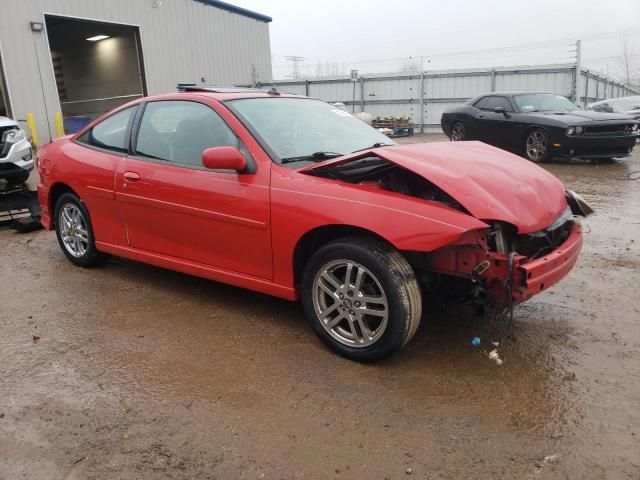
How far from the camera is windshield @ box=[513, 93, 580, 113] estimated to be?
11.0 m

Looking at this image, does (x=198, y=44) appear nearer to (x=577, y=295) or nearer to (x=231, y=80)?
(x=231, y=80)

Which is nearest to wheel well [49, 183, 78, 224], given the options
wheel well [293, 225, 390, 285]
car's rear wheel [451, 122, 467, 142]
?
wheel well [293, 225, 390, 285]

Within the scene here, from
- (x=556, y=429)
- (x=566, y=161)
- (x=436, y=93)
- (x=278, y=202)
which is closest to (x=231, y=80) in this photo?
(x=436, y=93)

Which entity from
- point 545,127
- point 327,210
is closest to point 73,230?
point 327,210

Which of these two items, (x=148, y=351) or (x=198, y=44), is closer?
(x=148, y=351)

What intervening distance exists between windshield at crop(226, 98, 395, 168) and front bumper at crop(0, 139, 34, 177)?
4.55 meters

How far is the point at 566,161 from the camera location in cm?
1119

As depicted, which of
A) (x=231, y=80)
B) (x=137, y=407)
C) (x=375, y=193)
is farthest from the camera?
(x=231, y=80)

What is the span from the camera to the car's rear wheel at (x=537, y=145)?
10.4m

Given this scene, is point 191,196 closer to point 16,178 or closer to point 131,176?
point 131,176

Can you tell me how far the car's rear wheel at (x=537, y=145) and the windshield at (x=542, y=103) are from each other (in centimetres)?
66

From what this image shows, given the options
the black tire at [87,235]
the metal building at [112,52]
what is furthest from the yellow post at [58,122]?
the black tire at [87,235]

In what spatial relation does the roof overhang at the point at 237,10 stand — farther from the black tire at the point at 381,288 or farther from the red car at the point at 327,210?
the black tire at the point at 381,288

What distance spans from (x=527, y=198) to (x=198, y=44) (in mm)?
18451
